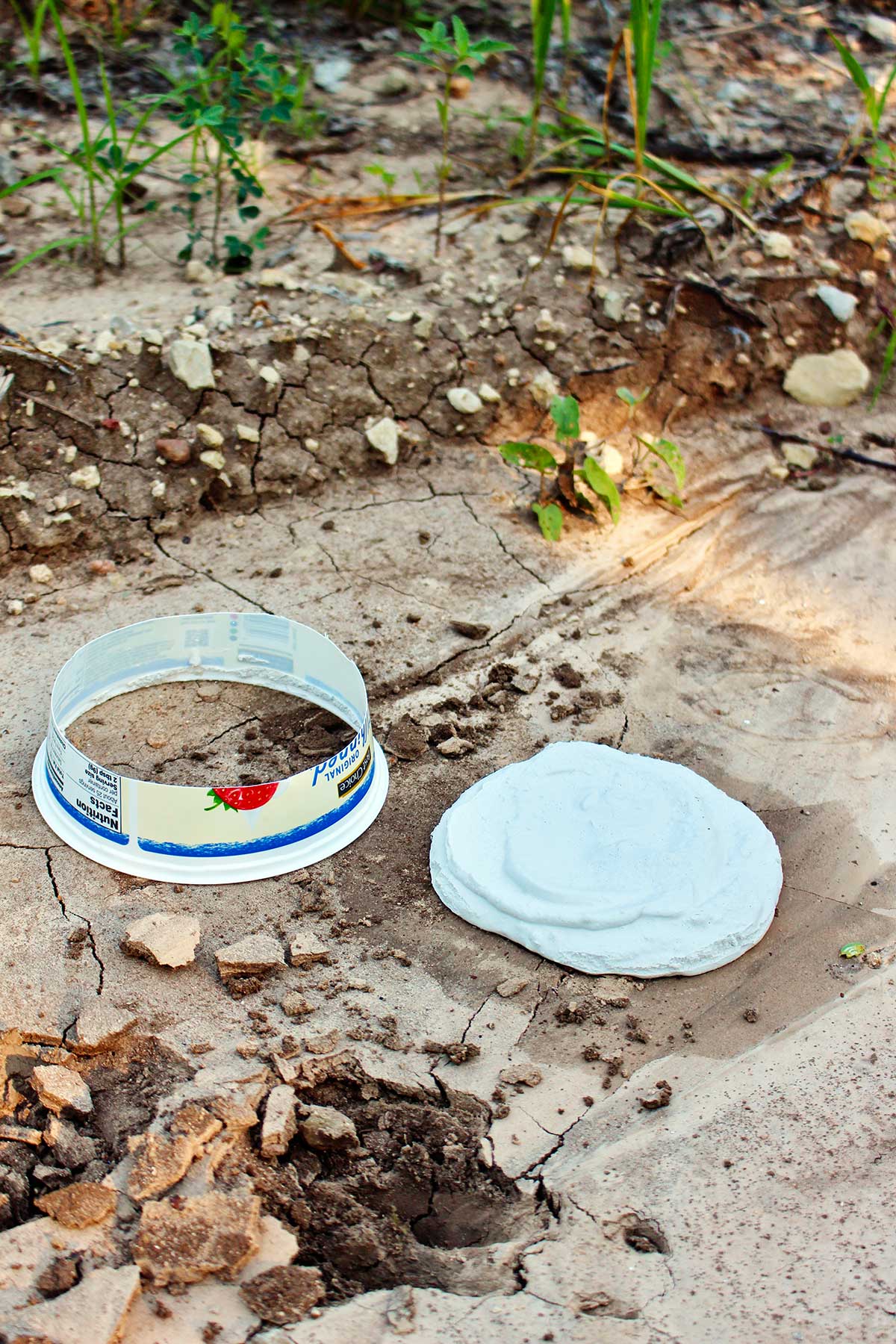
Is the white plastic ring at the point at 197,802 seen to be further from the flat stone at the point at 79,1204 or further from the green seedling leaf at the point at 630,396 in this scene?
the green seedling leaf at the point at 630,396

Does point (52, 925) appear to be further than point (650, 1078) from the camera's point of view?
Yes

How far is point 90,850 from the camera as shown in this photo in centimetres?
252

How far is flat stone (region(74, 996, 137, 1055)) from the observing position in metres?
2.13

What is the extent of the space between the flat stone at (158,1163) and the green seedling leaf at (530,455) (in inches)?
83.9

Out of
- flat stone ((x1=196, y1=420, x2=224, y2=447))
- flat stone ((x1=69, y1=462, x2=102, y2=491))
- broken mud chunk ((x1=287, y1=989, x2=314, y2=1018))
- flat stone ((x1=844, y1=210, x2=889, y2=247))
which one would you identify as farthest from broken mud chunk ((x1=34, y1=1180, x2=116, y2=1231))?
flat stone ((x1=844, y1=210, x2=889, y2=247))

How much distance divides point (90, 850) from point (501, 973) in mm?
878

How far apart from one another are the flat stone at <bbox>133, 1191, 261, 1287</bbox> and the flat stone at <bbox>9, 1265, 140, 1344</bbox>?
0.12 ft

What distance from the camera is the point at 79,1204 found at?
184 centimetres

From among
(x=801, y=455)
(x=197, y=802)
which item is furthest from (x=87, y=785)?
(x=801, y=455)

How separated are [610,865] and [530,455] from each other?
1.41m

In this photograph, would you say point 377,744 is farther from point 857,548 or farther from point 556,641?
point 857,548

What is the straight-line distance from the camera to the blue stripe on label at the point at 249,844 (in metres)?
2.48

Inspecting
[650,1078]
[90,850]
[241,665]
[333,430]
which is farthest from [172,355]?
[650,1078]

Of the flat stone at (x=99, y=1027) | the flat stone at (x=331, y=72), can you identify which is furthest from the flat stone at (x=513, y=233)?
the flat stone at (x=99, y=1027)
